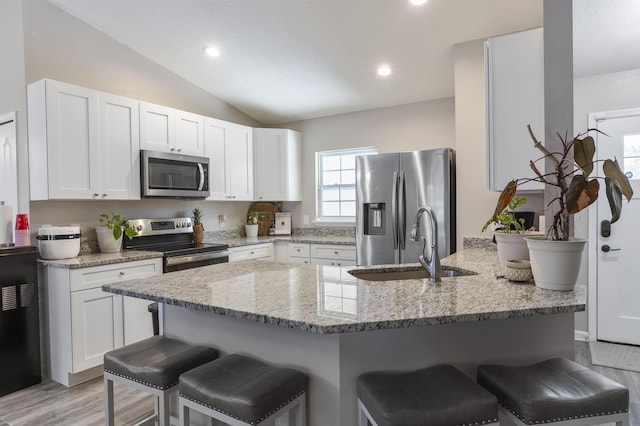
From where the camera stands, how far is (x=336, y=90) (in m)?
4.09

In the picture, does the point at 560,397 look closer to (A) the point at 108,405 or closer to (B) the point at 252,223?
(A) the point at 108,405

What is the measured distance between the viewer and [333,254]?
4129 millimetres

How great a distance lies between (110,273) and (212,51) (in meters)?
2.17

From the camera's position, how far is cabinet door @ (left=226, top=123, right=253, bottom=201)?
4367 millimetres

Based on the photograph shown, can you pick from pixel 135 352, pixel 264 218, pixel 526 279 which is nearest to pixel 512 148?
pixel 526 279

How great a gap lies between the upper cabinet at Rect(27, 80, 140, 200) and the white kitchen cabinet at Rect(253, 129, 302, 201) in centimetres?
160

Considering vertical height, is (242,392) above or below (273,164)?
below

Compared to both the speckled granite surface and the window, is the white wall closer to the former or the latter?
the window

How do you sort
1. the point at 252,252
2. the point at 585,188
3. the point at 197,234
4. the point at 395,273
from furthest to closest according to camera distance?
the point at 252,252
the point at 197,234
the point at 395,273
the point at 585,188

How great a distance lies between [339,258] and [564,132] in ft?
8.95

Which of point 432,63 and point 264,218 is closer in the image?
point 432,63

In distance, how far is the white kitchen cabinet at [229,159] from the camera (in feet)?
13.6

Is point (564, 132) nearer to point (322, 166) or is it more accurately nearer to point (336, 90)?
point (336, 90)

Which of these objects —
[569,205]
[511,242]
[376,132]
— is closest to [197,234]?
[376,132]
